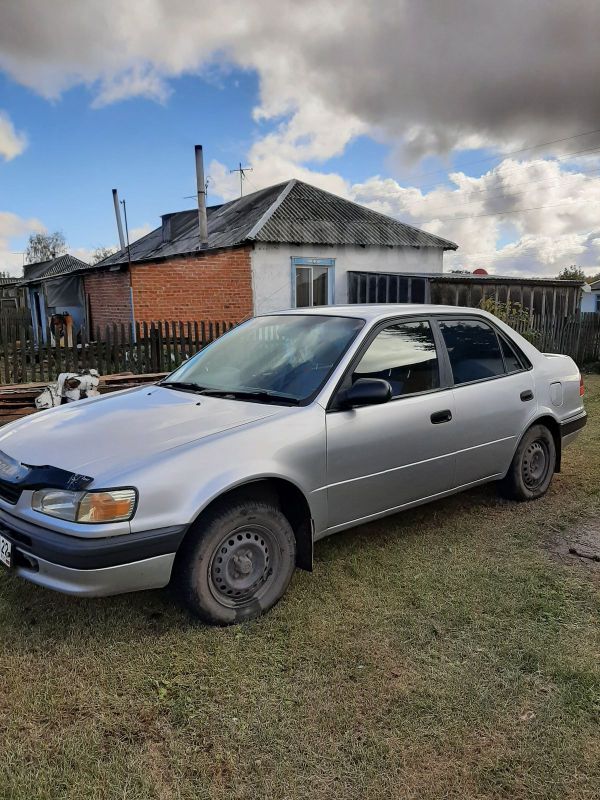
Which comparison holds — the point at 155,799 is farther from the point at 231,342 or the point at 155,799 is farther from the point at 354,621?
the point at 231,342

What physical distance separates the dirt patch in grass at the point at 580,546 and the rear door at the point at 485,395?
627 millimetres

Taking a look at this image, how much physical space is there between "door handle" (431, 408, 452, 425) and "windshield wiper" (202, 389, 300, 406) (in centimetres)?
101

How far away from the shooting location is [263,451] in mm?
2881

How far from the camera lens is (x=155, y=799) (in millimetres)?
1913

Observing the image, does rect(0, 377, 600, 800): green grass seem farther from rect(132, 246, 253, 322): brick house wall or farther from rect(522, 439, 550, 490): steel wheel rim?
rect(132, 246, 253, 322): brick house wall

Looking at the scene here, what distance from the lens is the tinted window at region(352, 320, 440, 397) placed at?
140 inches

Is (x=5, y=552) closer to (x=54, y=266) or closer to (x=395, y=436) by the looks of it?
(x=395, y=436)

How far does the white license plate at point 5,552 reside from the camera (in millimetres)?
2714

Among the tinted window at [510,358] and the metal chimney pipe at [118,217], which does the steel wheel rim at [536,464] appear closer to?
the tinted window at [510,358]

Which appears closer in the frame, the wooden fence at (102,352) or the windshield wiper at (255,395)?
the windshield wiper at (255,395)

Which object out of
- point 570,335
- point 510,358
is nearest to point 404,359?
point 510,358

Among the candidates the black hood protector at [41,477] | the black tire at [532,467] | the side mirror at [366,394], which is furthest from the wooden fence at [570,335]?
the black hood protector at [41,477]

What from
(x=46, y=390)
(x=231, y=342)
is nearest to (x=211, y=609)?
(x=231, y=342)

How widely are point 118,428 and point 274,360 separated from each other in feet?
3.58
